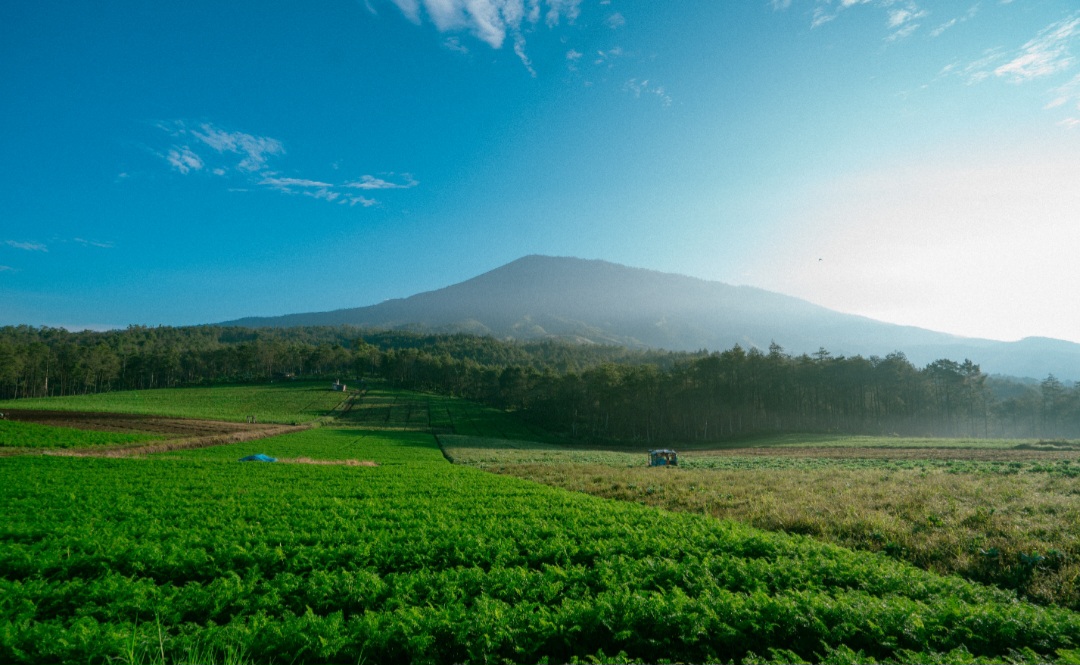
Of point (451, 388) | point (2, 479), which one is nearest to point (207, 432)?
point (2, 479)

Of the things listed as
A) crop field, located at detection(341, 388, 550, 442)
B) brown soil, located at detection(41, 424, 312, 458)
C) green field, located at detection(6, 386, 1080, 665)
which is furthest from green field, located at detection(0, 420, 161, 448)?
crop field, located at detection(341, 388, 550, 442)

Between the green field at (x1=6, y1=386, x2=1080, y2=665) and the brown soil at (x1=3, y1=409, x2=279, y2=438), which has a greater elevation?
the green field at (x1=6, y1=386, x2=1080, y2=665)

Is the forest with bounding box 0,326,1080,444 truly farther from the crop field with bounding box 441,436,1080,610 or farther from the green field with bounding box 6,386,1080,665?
the green field with bounding box 6,386,1080,665

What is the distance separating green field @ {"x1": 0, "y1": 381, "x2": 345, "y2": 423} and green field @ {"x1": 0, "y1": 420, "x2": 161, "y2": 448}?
2928 centimetres

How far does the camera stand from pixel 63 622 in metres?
8.10

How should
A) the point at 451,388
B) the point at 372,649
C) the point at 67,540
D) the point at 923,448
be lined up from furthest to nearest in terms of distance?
the point at 451,388 → the point at 923,448 → the point at 67,540 → the point at 372,649

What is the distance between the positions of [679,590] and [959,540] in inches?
410

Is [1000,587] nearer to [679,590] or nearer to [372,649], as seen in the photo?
[679,590]

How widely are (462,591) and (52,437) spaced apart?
54.6 metres

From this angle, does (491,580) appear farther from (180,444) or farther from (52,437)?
(52,437)

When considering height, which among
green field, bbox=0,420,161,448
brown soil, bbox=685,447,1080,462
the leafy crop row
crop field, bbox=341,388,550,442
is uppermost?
the leafy crop row

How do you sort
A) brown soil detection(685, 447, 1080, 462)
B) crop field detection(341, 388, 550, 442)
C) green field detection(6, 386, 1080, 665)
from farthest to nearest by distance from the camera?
crop field detection(341, 388, 550, 442), brown soil detection(685, 447, 1080, 462), green field detection(6, 386, 1080, 665)

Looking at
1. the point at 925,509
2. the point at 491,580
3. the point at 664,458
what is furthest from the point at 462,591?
the point at 664,458

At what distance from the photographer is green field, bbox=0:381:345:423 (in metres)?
77.6
